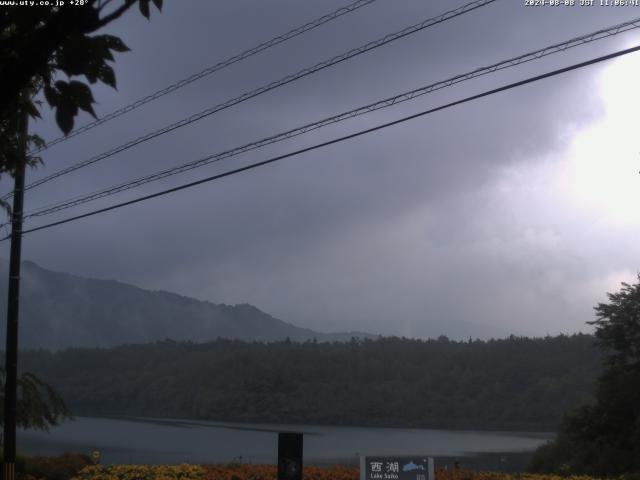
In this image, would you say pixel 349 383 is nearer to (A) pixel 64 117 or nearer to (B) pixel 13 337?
(B) pixel 13 337

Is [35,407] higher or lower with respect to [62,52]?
lower

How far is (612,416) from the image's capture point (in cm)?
2748

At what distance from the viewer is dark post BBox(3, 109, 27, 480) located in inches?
645

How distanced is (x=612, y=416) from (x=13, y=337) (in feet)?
63.2

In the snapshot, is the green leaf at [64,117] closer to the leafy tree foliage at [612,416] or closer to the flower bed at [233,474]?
the flower bed at [233,474]

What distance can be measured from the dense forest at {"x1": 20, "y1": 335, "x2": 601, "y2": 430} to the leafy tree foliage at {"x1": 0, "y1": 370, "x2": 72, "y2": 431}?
1850 inches

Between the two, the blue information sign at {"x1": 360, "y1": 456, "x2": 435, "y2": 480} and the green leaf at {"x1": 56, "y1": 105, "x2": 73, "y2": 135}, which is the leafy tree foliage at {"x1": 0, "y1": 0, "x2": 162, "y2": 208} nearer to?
the green leaf at {"x1": 56, "y1": 105, "x2": 73, "y2": 135}

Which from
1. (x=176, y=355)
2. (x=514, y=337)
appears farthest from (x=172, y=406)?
(x=514, y=337)

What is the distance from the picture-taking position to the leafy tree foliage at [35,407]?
2130 centimetres

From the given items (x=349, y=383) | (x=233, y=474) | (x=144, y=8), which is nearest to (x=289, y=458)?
(x=233, y=474)

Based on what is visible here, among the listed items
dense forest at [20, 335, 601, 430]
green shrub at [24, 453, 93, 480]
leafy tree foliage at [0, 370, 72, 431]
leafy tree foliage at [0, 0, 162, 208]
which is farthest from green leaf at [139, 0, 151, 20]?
dense forest at [20, 335, 601, 430]

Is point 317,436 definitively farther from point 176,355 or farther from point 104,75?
point 176,355

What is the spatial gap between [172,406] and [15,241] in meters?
62.0

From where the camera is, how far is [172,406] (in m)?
77.6
